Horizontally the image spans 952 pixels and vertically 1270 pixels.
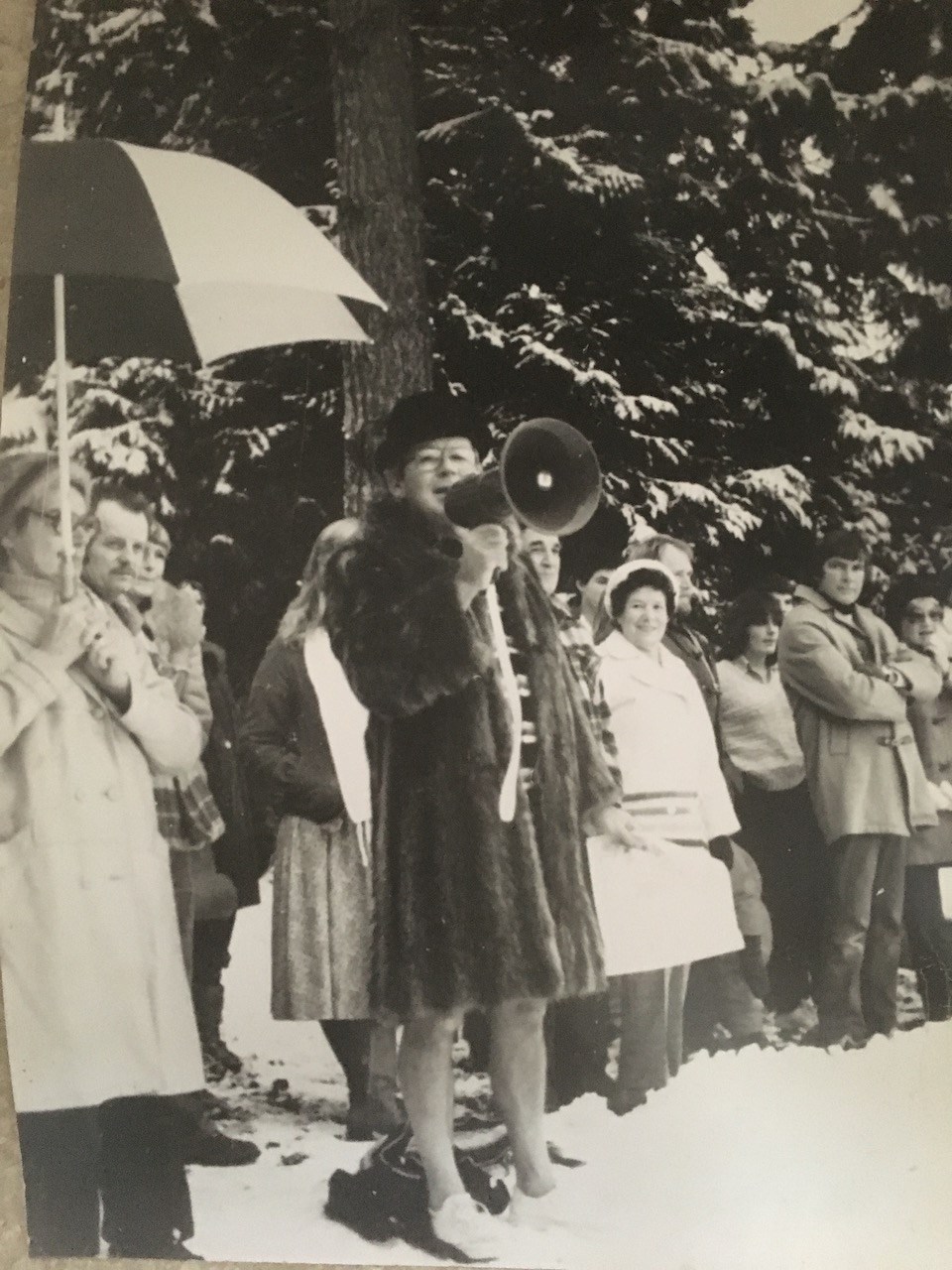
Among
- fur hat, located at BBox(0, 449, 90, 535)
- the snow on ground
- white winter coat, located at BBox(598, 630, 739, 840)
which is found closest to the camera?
the snow on ground

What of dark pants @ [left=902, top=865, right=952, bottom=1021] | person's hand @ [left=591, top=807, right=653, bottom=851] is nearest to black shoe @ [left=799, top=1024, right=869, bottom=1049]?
dark pants @ [left=902, top=865, right=952, bottom=1021]

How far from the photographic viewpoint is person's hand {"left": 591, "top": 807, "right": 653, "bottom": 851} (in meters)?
2.64

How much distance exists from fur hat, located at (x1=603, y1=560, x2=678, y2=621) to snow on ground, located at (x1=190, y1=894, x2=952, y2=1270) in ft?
3.14

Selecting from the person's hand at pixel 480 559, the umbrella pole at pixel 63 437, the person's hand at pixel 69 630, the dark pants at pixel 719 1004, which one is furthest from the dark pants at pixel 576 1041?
the umbrella pole at pixel 63 437

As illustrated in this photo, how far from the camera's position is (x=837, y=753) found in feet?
8.74

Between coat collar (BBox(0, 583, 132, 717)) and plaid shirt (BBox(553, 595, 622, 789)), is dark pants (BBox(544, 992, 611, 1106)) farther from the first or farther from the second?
coat collar (BBox(0, 583, 132, 717))

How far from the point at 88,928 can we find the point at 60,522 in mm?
865

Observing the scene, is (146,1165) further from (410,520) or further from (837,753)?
(837,753)

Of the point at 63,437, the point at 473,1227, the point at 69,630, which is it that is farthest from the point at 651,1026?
the point at 63,437

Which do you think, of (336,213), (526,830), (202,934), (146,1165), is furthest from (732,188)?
(146,1165)

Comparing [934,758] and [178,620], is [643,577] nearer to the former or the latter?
[934,758]

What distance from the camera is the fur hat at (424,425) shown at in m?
2.67

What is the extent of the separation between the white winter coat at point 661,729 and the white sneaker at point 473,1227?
35.0 inches

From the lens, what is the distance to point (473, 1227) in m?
2.60
